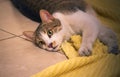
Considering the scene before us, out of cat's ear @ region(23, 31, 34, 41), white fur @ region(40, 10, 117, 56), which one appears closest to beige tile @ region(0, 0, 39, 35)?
cat's ear @ region(23, 31, 34, 41)

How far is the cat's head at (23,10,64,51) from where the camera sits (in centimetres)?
130

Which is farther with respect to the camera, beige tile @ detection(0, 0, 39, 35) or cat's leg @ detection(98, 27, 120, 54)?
beige tile @ detection(0, 0, 39, 35)

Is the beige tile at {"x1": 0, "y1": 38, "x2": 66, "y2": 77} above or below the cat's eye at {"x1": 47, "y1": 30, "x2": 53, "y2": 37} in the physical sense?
below

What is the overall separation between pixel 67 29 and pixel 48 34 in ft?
0.61

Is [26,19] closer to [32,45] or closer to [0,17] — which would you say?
[0,17]

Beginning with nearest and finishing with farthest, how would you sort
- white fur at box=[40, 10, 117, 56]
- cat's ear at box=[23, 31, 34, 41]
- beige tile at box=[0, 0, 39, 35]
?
white fur at box=[40, 10, 117, 56], cat's ear at box=[23, 31, 34, 41], beige tile at box=[0, 0, 39, 35]

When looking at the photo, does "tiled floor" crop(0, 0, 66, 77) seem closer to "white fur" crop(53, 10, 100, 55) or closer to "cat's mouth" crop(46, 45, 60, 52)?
"cat's mouth" crop(46, 45, 60, 52)

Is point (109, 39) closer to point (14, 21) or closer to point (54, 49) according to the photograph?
point (54, 49)

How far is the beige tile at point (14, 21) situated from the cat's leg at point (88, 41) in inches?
18.3

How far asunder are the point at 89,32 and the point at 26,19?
643 millimetres

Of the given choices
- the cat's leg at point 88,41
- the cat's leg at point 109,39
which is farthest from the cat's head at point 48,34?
the cat's leg at point 109,39

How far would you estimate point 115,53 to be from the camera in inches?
47.9

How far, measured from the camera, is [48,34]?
1311 mm

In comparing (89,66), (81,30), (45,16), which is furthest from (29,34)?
(89,66)
